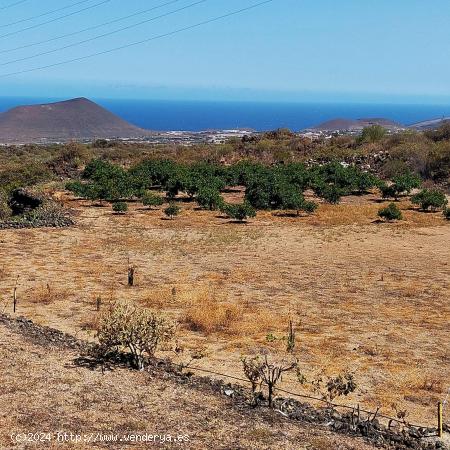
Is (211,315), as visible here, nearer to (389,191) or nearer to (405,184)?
(389,191)

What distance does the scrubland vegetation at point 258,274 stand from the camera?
13977 mm

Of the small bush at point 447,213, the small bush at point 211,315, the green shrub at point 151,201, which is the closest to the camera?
the small bush at point 211,315

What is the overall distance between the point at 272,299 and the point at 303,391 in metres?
7.32

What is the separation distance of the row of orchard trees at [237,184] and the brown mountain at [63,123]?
105m

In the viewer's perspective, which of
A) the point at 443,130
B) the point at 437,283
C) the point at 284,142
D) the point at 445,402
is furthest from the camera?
the point at 284,142

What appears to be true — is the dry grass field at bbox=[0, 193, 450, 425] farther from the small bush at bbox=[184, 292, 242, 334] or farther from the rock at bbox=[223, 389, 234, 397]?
the rock at bbox=[223, 389, 234, 397]

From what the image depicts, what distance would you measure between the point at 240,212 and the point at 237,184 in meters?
15.3

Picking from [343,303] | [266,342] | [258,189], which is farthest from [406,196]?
[266,342]

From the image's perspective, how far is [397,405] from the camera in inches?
476

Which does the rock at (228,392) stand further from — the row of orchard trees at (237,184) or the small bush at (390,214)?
the small bush at (390,214)

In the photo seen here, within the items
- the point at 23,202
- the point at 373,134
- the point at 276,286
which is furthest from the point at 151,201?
the point at 373,134

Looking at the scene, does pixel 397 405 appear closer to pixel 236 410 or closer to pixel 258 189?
pixel 236 410

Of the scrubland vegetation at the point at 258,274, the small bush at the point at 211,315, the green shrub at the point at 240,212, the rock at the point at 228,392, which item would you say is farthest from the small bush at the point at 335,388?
the green shrub at the point at 240,212

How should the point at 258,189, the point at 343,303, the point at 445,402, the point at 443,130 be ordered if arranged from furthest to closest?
the point at 443,130, the point at 258,189, the point at 343,303, the point at 445,402
